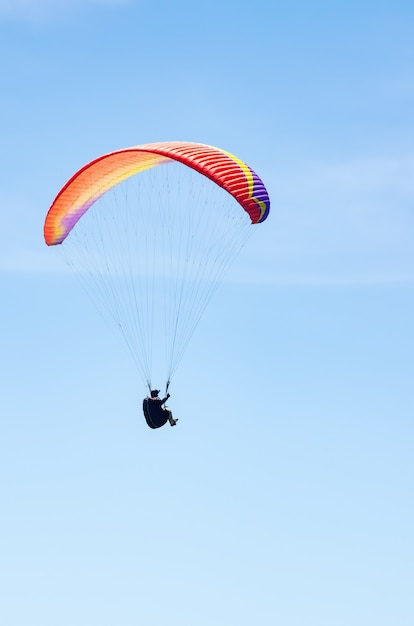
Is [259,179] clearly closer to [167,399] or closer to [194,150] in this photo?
[194,150]

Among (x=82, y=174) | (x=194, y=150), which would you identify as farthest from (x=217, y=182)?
(x=82, y=174)

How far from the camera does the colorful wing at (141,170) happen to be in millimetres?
50794

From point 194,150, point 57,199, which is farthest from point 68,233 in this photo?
point 194,150

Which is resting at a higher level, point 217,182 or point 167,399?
point 217,182

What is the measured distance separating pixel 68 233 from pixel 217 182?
8268 mm

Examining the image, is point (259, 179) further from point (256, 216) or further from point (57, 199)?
point (57, 199)

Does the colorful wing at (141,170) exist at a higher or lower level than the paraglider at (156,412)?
higher

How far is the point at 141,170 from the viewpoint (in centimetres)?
5547

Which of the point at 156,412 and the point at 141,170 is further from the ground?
the point at 141,170

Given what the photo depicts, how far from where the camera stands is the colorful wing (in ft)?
167

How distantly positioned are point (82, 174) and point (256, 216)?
6.27m

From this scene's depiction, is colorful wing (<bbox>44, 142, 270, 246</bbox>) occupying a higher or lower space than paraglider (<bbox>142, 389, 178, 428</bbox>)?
higher

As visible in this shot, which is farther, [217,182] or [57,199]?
[57,199]

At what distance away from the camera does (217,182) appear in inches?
1983
